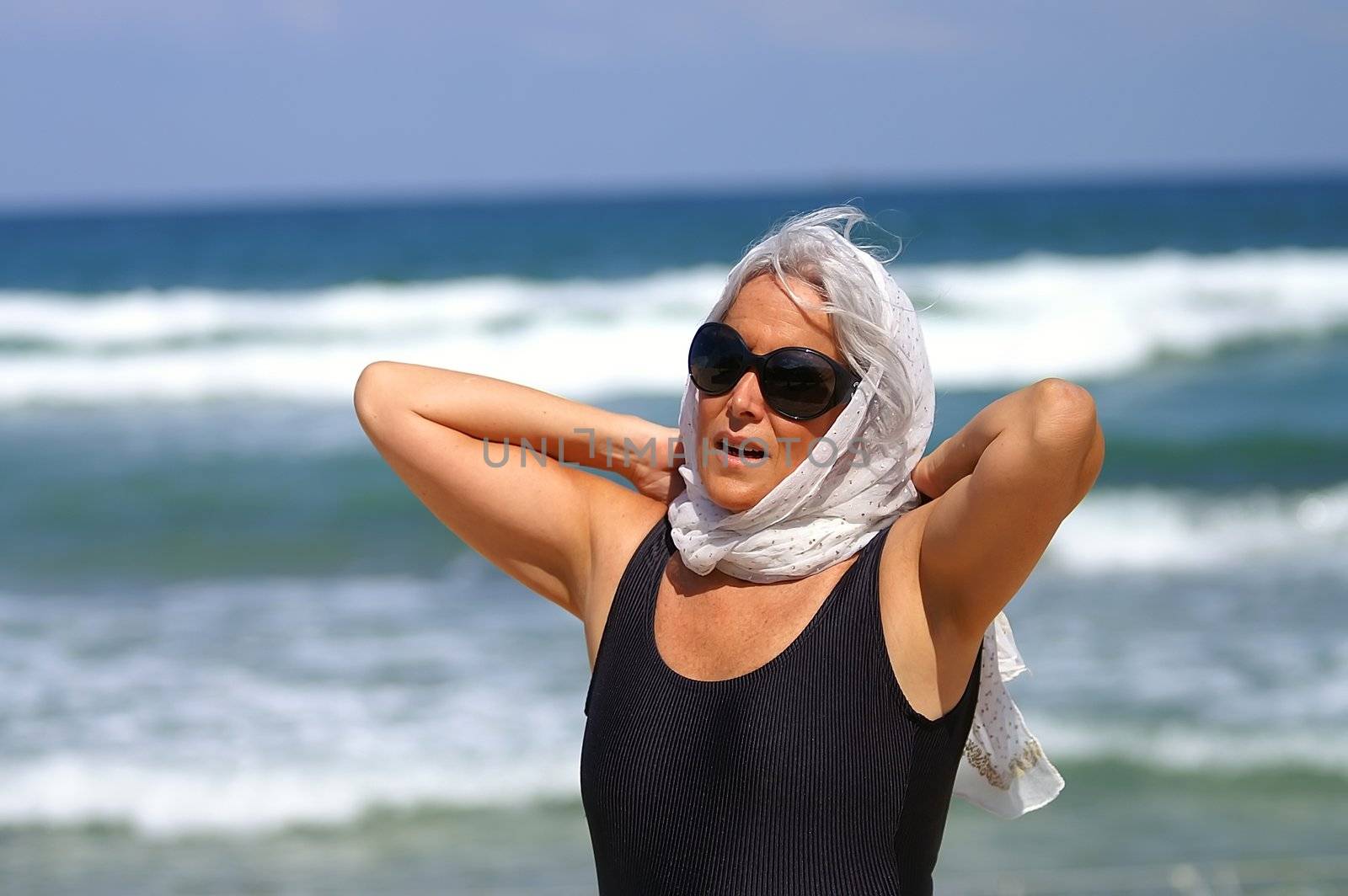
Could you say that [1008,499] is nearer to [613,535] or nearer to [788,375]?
[788,375]

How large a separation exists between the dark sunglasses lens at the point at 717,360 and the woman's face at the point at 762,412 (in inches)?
0.6

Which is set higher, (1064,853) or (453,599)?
(453,599)

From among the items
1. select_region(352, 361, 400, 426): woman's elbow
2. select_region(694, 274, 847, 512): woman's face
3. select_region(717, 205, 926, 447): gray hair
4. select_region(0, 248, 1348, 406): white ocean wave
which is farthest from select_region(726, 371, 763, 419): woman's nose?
select_region(0, 248, 1348, 406): white ocean wave

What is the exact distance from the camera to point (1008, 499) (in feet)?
5.46

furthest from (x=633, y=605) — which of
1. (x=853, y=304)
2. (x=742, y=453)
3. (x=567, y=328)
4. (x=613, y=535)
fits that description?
(x=567, y=328)

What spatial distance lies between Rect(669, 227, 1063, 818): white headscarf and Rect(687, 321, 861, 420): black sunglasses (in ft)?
A: 0.11

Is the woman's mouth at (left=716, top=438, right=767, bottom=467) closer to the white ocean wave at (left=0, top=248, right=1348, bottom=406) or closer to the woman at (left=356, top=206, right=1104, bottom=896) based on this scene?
the woman at (left=356, top=206, right=1104, bottom=896)

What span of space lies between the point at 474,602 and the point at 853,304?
660cm

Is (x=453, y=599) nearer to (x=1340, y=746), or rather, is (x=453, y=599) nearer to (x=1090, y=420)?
(x=1340, y=746)

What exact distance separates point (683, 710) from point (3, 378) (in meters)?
16.9

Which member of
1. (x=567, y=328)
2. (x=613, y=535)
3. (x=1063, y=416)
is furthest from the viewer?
(x=567, y=328)

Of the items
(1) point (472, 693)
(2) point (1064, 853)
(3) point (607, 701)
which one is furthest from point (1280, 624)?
(3) point (607, 701)

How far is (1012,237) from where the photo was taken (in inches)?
1380

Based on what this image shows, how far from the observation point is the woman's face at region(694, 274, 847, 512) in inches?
76.7
